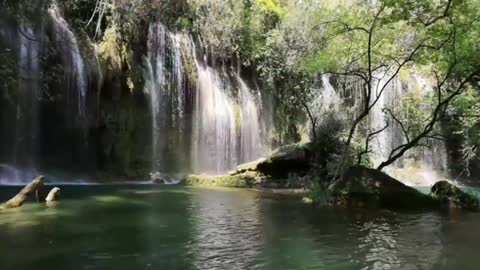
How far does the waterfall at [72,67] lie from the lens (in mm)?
22859

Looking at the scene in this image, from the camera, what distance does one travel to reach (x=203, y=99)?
92.2ft

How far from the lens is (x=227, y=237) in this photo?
9680 millimetres

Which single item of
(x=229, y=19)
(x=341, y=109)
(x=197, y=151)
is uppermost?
(x=229, y=19)

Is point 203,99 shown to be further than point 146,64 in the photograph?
Yes

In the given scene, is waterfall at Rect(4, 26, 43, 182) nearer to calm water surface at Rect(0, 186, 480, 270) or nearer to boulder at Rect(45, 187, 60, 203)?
boulder at Rect(45, 187, 60, 203)

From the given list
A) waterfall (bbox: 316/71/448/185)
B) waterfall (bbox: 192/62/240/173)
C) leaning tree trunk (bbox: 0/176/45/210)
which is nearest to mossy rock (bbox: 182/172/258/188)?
waterfall (bbox: 192/62/240/173)

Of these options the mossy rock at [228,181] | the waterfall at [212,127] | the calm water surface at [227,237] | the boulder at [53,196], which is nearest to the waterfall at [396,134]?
the waterfall at [212,127]

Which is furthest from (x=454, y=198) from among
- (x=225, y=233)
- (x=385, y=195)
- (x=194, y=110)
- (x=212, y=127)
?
(x=194, y=110)

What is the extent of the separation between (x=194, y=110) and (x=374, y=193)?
48.0 ft

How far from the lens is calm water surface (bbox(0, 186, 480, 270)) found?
25.5ft

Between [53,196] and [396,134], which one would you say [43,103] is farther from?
[396,134]

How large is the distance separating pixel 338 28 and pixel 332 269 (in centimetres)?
1143

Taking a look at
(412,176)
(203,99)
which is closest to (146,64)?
(203,99)

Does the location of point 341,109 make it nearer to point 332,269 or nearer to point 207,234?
point 207,234
